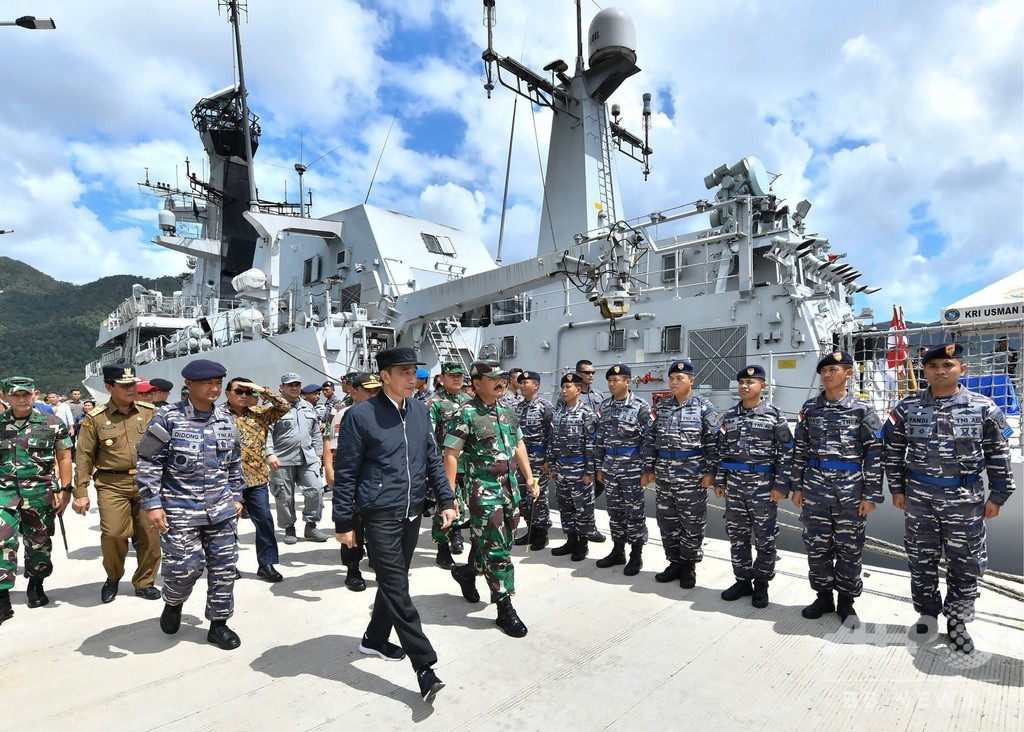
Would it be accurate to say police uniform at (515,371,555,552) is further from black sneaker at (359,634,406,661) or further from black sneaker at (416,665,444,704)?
black sneaker at (416,665,444,704)

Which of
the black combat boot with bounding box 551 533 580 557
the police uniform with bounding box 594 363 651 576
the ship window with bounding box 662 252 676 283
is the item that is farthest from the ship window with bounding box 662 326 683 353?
the black combat boot with bounding box 551 533 580 557

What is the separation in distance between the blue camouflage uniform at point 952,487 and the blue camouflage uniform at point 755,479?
2.35ft

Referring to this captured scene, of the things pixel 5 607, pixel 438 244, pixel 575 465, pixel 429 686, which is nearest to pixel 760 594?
pixel 575 465

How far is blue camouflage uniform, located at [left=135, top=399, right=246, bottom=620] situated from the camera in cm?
305

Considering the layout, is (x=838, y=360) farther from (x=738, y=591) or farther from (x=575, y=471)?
(x=575, y=471)

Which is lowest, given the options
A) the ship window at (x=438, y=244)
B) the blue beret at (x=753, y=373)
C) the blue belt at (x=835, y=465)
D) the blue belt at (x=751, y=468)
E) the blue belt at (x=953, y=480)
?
the blue belt at (x=751, y=468)

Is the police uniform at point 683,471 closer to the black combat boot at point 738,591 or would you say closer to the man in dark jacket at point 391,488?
the black combat boot at point 738,591

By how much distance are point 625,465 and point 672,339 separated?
192 inches

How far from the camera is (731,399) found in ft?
27.1

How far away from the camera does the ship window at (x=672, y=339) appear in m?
8.89

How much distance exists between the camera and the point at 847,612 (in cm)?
343

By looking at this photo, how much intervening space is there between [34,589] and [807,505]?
17.1ft

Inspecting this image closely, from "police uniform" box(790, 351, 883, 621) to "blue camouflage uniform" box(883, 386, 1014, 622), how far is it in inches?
7.7

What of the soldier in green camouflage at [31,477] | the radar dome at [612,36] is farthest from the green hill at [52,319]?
the soldier in green camouflage at [31,477]
